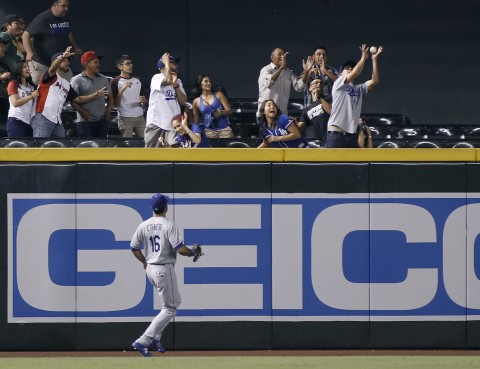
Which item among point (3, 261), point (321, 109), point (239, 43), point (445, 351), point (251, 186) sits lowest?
point (445, 351)

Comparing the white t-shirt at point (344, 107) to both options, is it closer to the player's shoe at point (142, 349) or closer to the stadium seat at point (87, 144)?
the stadium seat at point (87, 144)

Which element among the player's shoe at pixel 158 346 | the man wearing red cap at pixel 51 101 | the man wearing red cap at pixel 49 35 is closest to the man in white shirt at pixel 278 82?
the man wearing red cap at pixel 49 35

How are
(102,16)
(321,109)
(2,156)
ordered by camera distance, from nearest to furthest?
1. (2,156)
2. (321,109)
3. (102,16)

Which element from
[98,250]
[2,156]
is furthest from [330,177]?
[2,156]

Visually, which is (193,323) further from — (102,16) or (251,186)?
(102,16)

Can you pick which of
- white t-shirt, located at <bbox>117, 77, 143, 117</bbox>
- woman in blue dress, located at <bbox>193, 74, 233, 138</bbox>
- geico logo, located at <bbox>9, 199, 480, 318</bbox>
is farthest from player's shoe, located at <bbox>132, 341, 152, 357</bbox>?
white t-shirt, located at <bbox>117, 77, 143, 117</bbox>

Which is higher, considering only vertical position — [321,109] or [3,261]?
[321,109]

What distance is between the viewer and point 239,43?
2123 cm

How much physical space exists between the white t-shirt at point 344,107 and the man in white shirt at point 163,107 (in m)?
2.20

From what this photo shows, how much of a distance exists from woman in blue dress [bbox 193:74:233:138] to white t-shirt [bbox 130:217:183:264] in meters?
4.06

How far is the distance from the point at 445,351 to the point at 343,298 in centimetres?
121

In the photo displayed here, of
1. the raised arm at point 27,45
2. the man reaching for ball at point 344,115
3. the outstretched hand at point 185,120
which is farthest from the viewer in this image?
the raised arm at point 27,45

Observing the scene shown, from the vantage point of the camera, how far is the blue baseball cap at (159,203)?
1161cm
